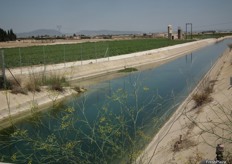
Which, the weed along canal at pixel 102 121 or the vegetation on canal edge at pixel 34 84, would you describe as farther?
the vegetation on canal edge at pixel 34 84

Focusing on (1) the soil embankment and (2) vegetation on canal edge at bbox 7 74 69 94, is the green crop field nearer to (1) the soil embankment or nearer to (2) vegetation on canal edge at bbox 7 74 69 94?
(2) vegetation on canal edge at bbox 7 74 69 94

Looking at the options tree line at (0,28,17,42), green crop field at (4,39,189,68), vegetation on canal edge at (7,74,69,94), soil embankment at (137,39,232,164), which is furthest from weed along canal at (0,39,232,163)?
tree line at (0,28,17,42)

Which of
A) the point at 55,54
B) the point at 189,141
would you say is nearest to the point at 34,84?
the point at 189,141

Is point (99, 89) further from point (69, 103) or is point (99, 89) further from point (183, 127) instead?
point (183, 127)

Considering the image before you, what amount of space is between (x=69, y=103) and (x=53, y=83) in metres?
2.56

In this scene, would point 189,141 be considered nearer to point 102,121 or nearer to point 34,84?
point 102,121

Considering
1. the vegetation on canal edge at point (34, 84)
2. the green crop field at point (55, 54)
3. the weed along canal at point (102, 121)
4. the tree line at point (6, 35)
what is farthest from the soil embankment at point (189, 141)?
the tree line at point (6, 35)

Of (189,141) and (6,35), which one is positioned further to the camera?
(6,35)

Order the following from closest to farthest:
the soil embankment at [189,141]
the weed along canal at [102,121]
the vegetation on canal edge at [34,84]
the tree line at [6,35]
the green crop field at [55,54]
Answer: the weed along canal at [102,121] < the soil embankment at [189,141] < the vegetation on canal edge at [34,84] < the green crop field at [55,54] < the tree line at [6,35]

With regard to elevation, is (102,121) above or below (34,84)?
above

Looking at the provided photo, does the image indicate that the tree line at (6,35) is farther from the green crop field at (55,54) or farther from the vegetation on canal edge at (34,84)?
the vegetation on canal edge at (34,84)

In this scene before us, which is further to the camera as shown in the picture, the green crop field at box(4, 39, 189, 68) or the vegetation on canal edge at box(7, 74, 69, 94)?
the green crop field at box(4, 39, 189, 68)

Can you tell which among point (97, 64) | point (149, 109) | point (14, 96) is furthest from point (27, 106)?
point (97, 64)

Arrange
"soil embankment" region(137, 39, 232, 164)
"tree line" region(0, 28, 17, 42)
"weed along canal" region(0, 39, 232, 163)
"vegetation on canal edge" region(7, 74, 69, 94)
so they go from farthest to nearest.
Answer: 1. "tree line" region(0, 28, 17, 42)
2. "vegetation on canal edge" region(7, 74, 69, 94)
3. "soil embankment" region(137, 39, 232, 164)
4. "weed along canal" region(0, 39, 232, 163)
